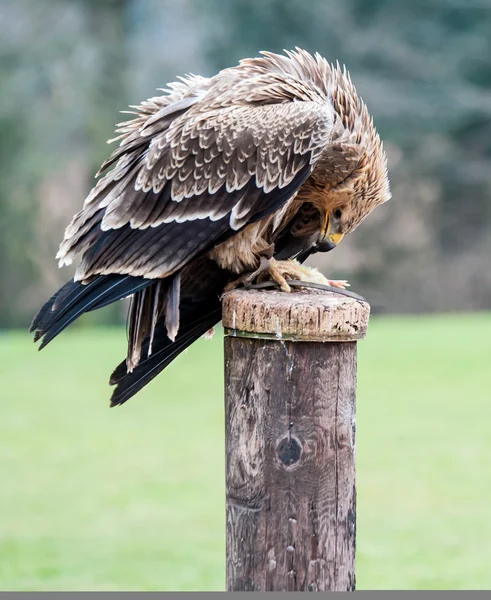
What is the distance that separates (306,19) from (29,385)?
32.7 ft

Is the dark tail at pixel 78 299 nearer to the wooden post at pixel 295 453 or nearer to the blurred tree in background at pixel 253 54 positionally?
the wooden post at pixel 295 453

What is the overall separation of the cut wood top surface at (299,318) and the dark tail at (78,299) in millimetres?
504

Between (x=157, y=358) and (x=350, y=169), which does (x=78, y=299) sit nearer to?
(x=157, y=358)

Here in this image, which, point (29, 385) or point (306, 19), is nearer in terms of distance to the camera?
point (29, 385)

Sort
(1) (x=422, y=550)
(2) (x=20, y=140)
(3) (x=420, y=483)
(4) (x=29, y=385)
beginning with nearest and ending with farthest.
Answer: (1) (x=422, y=550) → (3) (x=420, y=483) → (4) (x=29, y=385) → (2) (x=20, y=140)

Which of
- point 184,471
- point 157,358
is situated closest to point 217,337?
point 184,471

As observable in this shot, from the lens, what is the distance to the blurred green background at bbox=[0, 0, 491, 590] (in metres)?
6.79

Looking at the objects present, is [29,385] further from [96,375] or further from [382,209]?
[382,209]

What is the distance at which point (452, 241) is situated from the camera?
20797 mm

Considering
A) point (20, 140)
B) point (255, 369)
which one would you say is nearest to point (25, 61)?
point (20, 140)

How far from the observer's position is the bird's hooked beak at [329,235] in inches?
147

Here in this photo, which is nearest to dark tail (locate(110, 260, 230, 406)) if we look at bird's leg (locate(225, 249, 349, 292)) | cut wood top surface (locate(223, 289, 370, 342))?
bird's leg (locate(225, 249, 349, 292))

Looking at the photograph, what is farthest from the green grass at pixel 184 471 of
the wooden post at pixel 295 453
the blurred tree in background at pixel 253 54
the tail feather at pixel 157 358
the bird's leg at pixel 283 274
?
the blurred tree in background at pixel 253 54

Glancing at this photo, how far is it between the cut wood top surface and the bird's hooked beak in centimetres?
97
